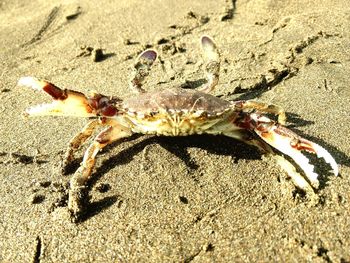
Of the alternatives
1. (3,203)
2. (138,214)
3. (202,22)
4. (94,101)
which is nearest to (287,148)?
(138,214)

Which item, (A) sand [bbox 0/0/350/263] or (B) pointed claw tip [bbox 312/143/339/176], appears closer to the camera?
(A) sand [bbox 0/0/350/263]

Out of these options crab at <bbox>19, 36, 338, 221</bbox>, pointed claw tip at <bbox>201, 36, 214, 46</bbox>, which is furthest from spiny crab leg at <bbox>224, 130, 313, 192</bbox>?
pointed claw tip at <bbox>201, 36, 214, 46</bbox>

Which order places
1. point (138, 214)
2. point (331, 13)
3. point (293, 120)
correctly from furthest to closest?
1. point (331, 13)
2. point (293, 120)
3. point (138, 214)

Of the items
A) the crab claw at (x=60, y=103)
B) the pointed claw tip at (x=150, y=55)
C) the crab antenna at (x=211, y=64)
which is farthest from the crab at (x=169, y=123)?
the pointed claw tip at (x=150, y=55)

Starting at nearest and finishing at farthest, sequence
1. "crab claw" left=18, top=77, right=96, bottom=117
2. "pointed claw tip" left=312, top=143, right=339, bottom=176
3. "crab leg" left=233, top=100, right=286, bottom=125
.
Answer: "pointed claw tip" left=312, top=143, right=339, bottom=176 → "crab claw" left=18, top=77, right=96, bottom=117 → "crab leg" left=233, top=100, right=286, bottom=125

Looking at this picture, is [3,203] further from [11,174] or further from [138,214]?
[138,214]

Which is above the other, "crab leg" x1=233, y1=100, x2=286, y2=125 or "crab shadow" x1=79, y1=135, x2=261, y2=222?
"crab leg" x1=233, y1=100, x2=286, y2=125

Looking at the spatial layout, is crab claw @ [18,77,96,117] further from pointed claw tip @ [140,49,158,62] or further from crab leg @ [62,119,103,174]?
pointed claw tip @ [140,49,158,62]

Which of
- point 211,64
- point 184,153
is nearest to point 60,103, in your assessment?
point 184,153
